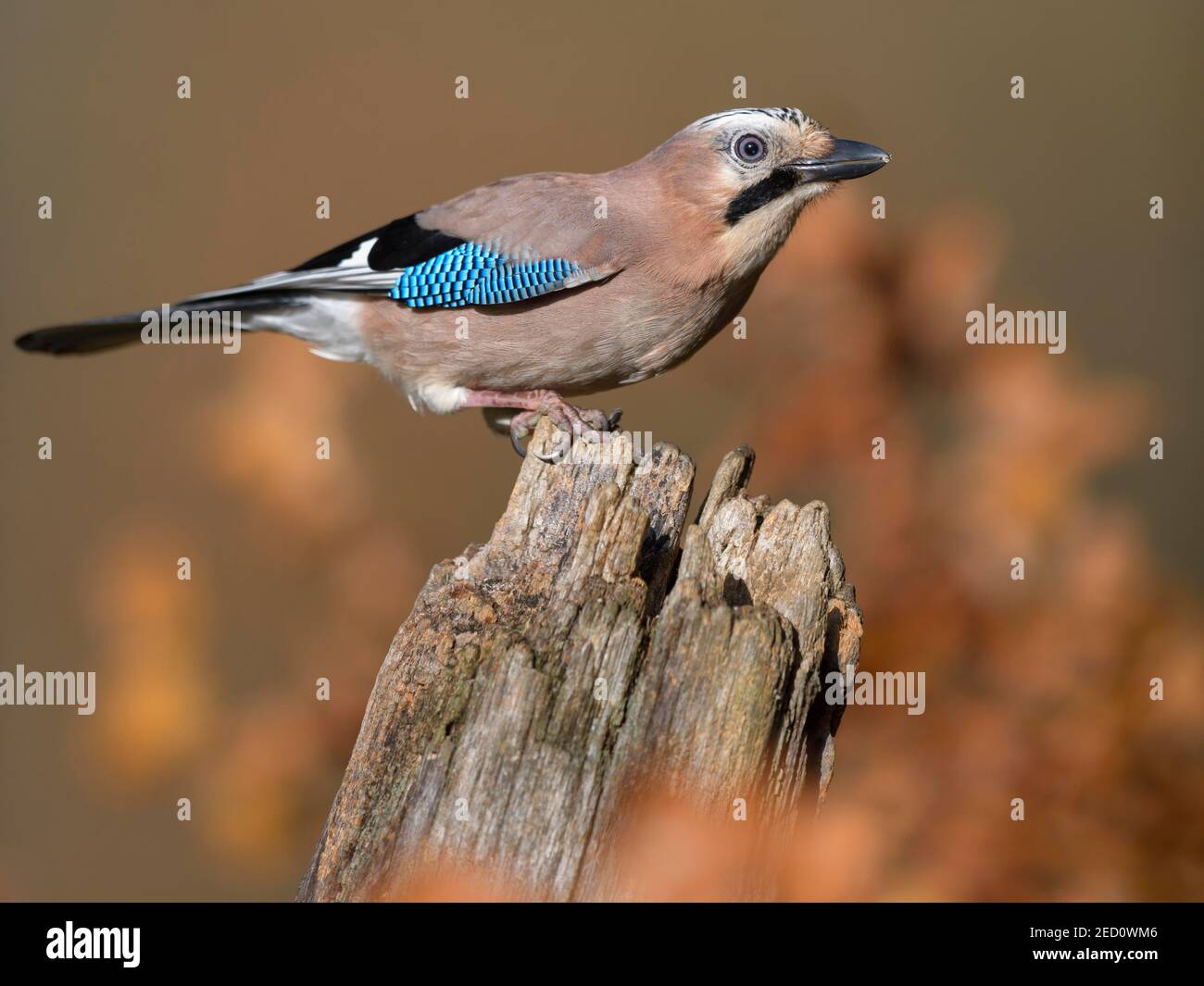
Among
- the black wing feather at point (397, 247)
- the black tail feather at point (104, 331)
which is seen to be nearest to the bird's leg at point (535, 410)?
the black wing feather at point (397, 247)

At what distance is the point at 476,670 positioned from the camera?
277cm

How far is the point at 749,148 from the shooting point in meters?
4.36

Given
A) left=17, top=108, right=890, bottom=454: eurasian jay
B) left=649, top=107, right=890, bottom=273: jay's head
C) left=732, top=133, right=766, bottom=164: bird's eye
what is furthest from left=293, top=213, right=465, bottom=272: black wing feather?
left=732, top=133, right=766, bottom=164: bird's eye

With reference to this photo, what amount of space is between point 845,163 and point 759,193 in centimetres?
30

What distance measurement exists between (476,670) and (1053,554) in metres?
1.60

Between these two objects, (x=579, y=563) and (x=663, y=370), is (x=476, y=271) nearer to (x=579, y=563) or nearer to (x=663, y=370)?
(x=663, y=370)

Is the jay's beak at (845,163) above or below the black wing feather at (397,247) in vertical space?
above

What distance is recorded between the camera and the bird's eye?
171 inches

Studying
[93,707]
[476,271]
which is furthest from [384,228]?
[93,707]

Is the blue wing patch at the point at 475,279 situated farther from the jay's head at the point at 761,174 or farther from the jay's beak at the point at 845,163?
the jay's beak at the point at 845,163

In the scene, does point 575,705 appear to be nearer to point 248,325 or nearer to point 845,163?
point 845,163

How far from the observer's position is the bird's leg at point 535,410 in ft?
13.6

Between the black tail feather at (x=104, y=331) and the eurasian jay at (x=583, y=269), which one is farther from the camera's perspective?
the black tail feather at (x=104, y=331)

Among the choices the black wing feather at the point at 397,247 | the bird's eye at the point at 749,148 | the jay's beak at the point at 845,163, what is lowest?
the black wing feather at the point at 397,247
